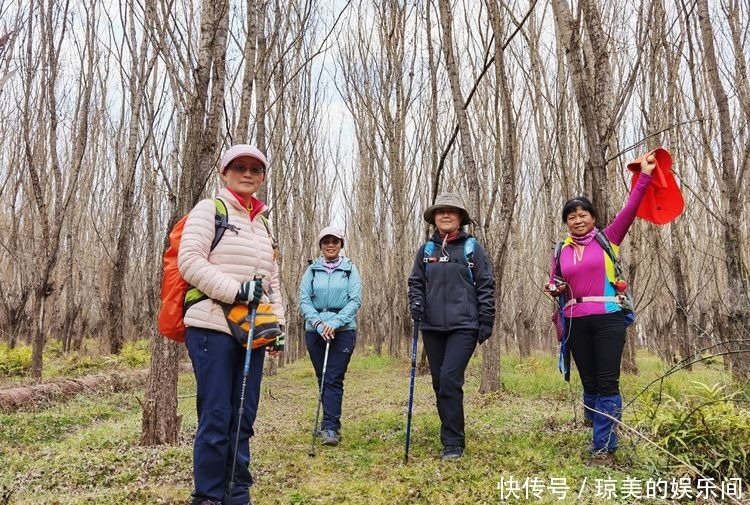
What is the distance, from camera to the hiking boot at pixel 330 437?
446cm

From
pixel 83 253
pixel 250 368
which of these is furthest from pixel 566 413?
pixel 83 253

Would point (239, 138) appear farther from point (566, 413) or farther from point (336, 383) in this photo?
point (566, 413)

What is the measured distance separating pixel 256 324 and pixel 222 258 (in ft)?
1.30

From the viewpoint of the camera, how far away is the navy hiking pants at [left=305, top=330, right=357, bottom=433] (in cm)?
463

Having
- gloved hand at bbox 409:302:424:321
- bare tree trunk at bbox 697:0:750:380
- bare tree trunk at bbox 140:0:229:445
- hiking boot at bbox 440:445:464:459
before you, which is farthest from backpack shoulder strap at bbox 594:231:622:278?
bare tree trunk at bbox 140:0:229:445

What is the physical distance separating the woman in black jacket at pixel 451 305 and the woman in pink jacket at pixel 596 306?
56cm

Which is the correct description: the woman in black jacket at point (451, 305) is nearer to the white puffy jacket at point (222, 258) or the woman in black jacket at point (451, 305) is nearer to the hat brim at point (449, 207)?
the hat brim at point (449, 207)

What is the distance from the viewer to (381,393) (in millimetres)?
7871

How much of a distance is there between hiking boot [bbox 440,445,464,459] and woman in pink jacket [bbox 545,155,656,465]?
88 centimetres

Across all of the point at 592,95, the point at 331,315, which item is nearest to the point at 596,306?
the point at 592,95

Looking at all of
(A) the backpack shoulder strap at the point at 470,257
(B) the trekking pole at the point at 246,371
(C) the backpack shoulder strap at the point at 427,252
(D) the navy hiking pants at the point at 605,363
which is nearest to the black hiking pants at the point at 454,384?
(A) the backpack shoulder strap at the point at 470,257

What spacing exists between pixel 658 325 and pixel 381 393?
47.5ft

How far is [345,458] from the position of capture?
4066mm

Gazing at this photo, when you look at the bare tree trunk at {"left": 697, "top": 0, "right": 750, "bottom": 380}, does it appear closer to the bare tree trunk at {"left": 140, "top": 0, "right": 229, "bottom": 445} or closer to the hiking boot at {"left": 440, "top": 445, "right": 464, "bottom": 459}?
the hiking boot at {"left": 440, "top": 445, "right": 464, "bottom": 459}
